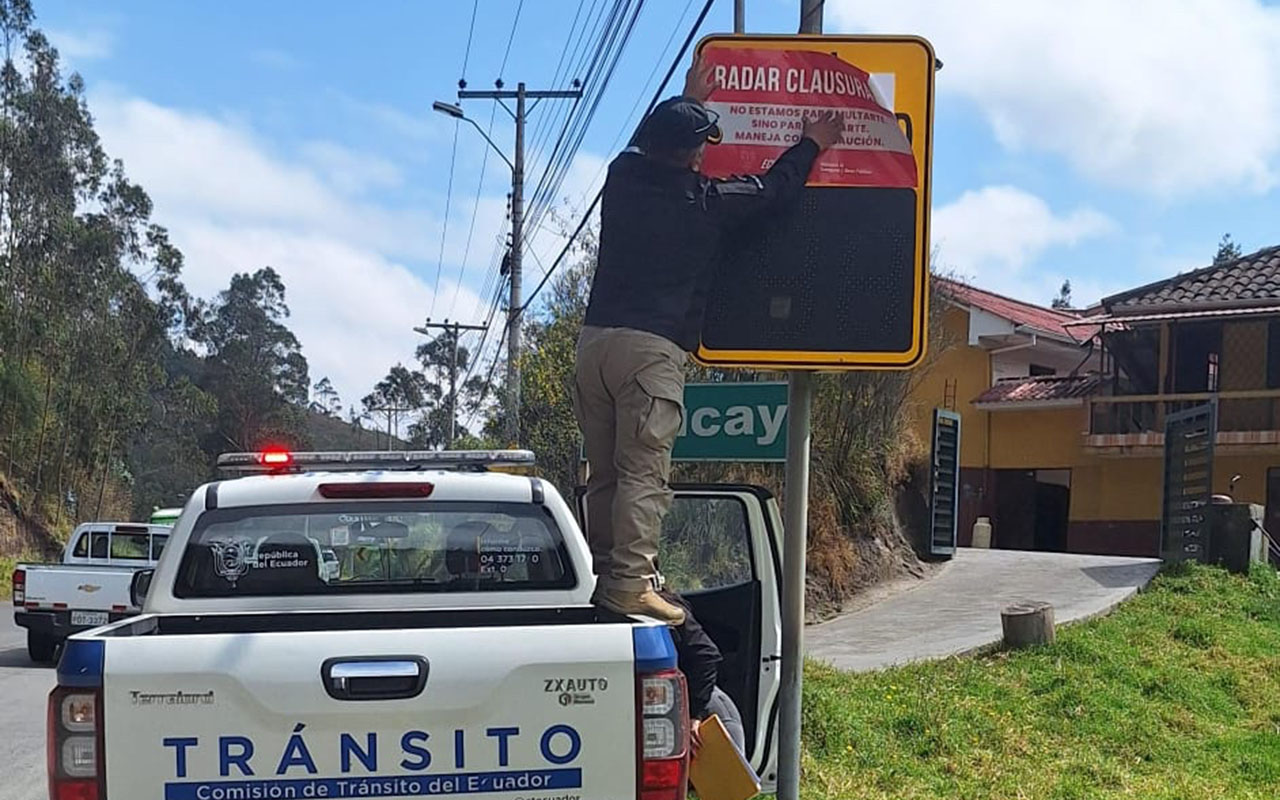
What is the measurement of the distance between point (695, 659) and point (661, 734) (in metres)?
1.14

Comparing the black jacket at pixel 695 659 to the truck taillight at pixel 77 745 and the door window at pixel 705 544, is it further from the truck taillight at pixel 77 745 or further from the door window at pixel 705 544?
the truck taillight at pixel 77 745

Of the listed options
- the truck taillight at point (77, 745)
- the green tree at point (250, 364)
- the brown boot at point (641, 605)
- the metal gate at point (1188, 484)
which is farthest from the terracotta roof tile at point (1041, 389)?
the green tree at point (250, 364)

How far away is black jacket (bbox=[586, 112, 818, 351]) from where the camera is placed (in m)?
4.38

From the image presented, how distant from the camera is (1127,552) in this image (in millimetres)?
24703

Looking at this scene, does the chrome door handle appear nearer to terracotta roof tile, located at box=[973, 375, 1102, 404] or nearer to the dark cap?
the dark cap

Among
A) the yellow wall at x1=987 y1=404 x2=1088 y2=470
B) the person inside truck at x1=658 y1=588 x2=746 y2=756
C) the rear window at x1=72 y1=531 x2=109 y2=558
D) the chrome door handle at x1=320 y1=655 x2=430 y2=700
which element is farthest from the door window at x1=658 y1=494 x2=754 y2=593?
the yellow wall at x1=987 y1=404 x2=1088 y2=470

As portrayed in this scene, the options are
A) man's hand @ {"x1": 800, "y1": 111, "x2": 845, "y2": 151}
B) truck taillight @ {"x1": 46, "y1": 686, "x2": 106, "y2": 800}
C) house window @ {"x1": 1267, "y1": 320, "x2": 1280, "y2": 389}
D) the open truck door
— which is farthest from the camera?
house window @ {"x1": 1267, "y1": 320, "x2": 1280, "y2": 389}

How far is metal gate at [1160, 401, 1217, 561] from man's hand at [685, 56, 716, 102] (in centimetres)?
1091

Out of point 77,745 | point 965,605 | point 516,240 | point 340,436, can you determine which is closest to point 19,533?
point 516,240

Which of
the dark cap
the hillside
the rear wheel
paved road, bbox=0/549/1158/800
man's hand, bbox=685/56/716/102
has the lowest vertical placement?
the hillside

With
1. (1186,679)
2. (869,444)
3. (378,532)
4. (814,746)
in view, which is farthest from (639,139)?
(869,444)

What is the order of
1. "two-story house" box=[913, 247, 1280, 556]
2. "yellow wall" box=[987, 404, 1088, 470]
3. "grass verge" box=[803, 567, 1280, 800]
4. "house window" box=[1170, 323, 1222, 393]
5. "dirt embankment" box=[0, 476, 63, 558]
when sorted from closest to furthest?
"grass verge" box=[803, 567, 1280, 800]
"two-story house" box=[913, 247, 1280, 556]
"house window" box=[1170, 323, 1222, 393]
"yellow wall" box=[987, 404, 1088, 470]
"dirt embankment" box=[0, 476, 63, 558]

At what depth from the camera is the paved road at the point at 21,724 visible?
24.5 feet

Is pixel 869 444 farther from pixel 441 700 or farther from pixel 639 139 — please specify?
pixel 441 700
